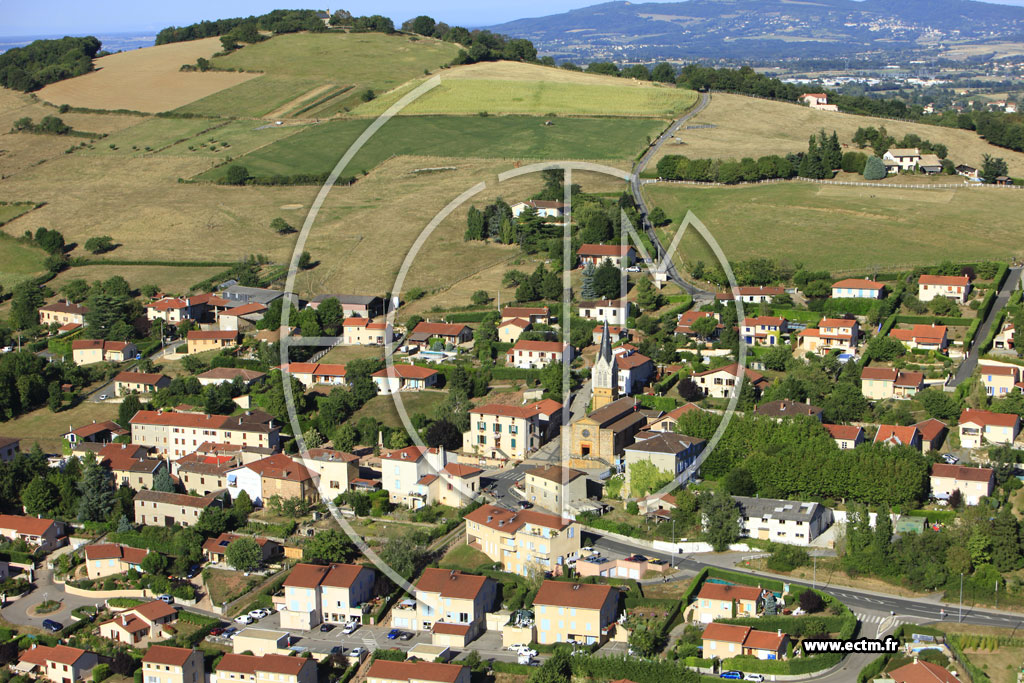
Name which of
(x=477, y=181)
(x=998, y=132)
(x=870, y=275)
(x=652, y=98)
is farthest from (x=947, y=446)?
(x=652, y=98)

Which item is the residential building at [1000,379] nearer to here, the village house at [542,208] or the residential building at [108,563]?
the village house at [542,208]

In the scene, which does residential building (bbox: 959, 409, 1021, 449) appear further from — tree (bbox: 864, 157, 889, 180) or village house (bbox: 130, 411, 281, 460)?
tree (bbox: 864, 157, 889, 180)

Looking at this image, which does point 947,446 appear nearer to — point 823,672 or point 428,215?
point 823,672

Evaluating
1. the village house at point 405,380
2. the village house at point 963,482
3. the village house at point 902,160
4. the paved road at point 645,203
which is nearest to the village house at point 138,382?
the village house at point 405,380

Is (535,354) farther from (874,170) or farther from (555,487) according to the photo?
(874,170)

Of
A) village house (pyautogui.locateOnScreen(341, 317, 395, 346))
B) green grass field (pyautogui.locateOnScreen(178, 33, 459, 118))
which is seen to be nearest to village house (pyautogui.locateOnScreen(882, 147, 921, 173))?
village house (pyautogui.locateOnScreen(341, 317, 395, 346))

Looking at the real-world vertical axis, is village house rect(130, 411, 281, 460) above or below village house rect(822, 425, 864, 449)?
below
